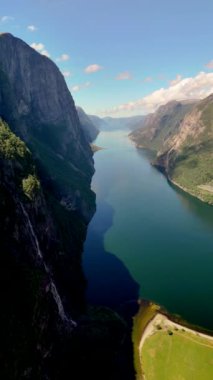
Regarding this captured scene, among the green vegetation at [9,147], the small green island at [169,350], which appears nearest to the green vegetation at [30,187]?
the green vegetation at [9,147]

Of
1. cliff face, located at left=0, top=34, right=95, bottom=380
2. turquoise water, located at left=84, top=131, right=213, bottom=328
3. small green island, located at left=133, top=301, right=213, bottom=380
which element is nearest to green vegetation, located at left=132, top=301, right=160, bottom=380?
small green island, located at left=133, top=301, right=213, bottom=380

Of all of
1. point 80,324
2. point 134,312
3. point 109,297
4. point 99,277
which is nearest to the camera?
point 80,324

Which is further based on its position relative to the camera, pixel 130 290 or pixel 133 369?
pixel 130 290

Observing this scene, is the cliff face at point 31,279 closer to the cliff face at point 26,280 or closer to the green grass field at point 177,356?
the cliff face at point 26,280

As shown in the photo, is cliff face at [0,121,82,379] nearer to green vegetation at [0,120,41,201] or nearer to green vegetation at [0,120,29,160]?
green vegetation at [0,120,41,201]

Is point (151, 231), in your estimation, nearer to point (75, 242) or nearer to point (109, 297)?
point (75, 242)

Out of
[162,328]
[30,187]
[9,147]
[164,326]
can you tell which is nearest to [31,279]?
[30,187]

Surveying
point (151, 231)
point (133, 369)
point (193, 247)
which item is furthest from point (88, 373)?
point (151, 231)
